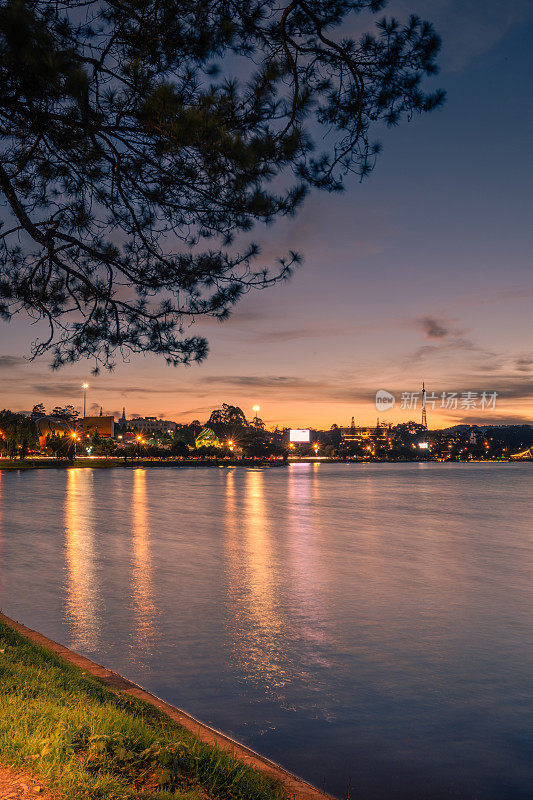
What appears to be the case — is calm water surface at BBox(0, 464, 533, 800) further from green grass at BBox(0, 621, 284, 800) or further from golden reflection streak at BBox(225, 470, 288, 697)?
green grass at BBox(0, 621, 284, 800)

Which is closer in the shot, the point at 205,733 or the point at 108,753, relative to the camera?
the point at 108,753

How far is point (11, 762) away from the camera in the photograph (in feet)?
12.5

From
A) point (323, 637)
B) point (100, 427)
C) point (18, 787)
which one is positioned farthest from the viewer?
point (100, 427)

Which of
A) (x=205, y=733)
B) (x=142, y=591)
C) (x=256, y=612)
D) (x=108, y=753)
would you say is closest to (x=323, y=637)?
(x=256, y=612)

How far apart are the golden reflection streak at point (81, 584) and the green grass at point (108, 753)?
4263mm

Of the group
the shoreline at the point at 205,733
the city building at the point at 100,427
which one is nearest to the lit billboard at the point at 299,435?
the city building at the point at 100,427

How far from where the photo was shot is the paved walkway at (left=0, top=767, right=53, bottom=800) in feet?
11.3

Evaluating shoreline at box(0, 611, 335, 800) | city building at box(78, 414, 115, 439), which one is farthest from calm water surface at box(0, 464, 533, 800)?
city building at box(78, 414, 115, 439)

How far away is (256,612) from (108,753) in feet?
24.1

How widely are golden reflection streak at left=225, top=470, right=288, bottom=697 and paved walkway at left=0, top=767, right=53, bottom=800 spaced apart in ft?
13.5

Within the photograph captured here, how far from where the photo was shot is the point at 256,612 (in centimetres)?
1115

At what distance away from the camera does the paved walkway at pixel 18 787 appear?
345 centimetres

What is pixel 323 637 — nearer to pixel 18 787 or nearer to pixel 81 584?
pixel 81 584

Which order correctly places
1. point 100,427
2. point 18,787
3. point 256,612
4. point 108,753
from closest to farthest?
1. point 18,787
2. point 108,753
3. point 256,612
4. point 100,427
